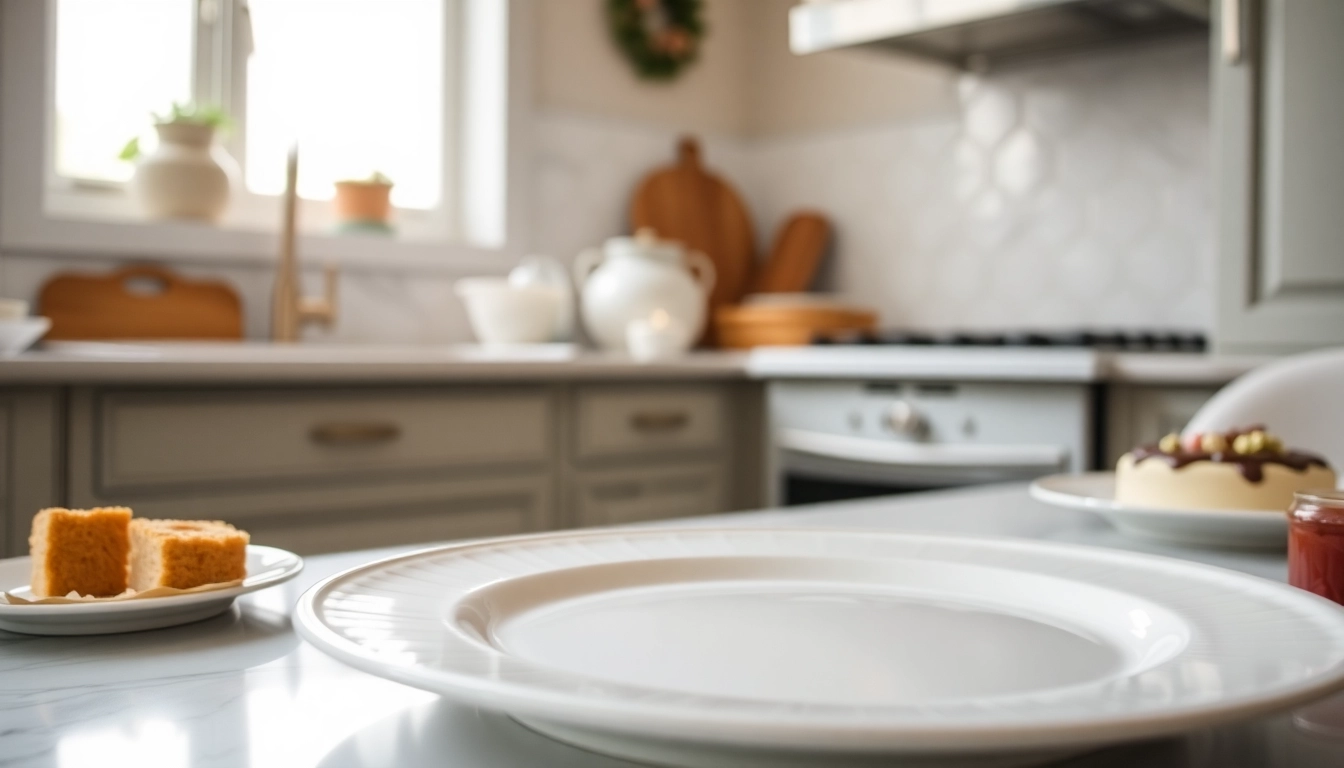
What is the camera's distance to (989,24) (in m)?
2.55

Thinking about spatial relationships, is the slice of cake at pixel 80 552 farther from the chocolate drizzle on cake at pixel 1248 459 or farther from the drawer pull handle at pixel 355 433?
the drawer pull handle at pixel 355 433

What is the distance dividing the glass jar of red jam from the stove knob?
1.77m

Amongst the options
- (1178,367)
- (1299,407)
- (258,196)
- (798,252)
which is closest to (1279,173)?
(1178,367)

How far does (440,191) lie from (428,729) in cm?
272

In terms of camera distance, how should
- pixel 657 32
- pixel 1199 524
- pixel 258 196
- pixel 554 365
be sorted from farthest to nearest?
1. pixel 657 32
2. pixel 258 196
3. pixel 554 365
4. pixel 1199 524

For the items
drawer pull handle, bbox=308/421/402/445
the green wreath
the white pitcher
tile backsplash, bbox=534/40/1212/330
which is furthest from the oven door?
the green wreath

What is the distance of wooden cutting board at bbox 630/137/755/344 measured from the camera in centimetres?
320

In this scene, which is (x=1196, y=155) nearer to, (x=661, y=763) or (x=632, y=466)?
(x=632, y=466)

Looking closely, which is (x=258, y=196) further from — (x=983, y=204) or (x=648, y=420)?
(x=983, y=204)

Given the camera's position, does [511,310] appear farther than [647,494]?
Yes

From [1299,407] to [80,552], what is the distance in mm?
1358

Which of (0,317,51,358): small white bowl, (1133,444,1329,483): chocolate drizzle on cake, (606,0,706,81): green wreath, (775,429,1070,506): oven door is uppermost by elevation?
(606,0,706,81): green wreath

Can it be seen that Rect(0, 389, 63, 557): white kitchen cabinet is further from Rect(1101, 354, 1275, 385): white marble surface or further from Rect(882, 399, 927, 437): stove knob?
Rect(1101, 354, 1275, 385): white marble surface

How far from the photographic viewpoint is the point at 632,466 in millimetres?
2461
